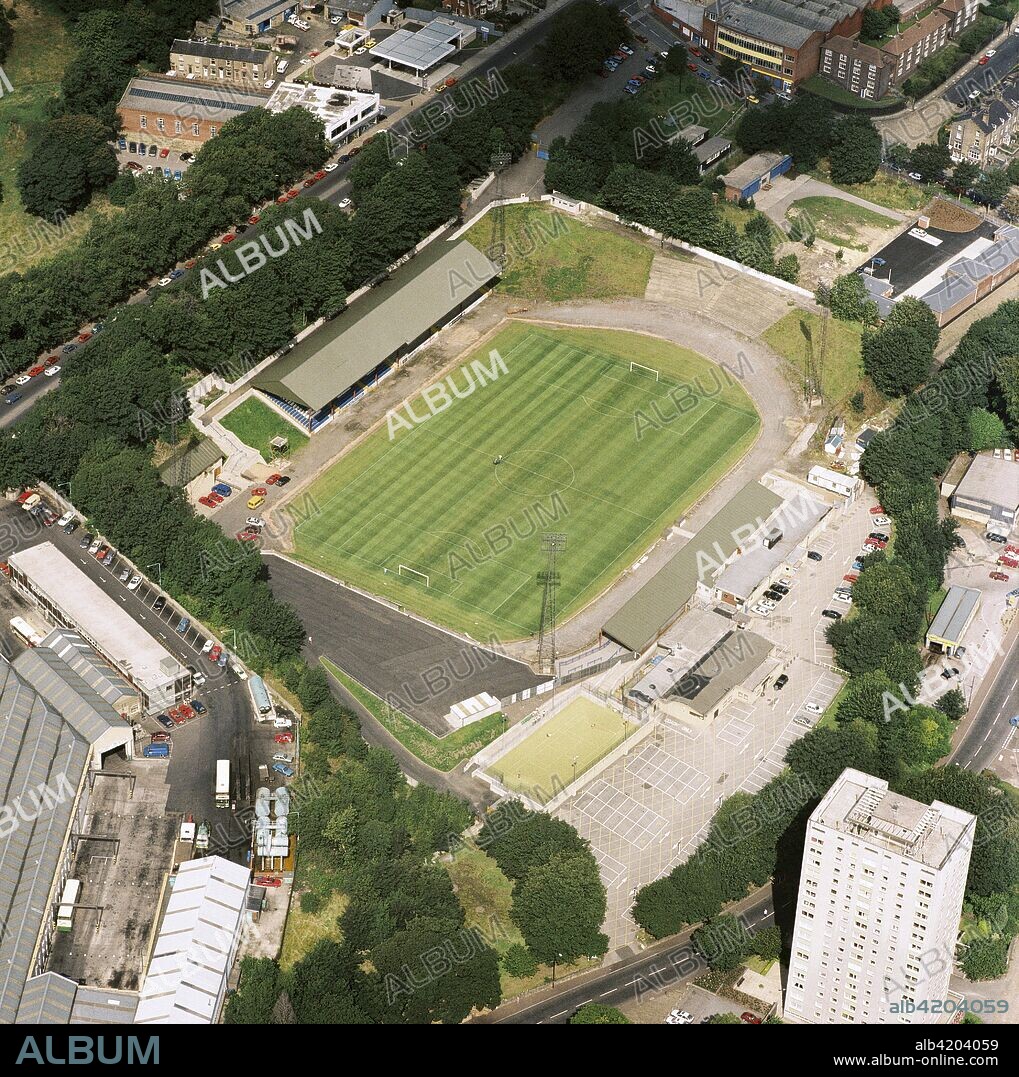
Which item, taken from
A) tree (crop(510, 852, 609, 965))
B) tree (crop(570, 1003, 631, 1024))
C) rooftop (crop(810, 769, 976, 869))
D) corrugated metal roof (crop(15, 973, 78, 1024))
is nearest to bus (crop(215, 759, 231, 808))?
corrugated metal roof (crop(15, 973, 78, 1024))

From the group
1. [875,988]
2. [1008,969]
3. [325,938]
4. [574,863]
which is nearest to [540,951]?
[574,863]

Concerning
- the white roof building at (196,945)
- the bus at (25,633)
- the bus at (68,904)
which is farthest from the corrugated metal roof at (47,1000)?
the bus at (25,633)

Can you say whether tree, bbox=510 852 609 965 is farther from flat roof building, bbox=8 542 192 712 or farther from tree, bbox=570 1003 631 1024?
flat roof building, bbox=8 542 192 712

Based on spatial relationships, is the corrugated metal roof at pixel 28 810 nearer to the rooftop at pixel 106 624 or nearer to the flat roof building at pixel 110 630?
the flat roof building at pixel 110 630

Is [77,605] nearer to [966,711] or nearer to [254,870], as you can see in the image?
[254,870]

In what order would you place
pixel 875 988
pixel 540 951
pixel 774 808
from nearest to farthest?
pixel 875 988 → pixel 540 951 → pixel 774 808
